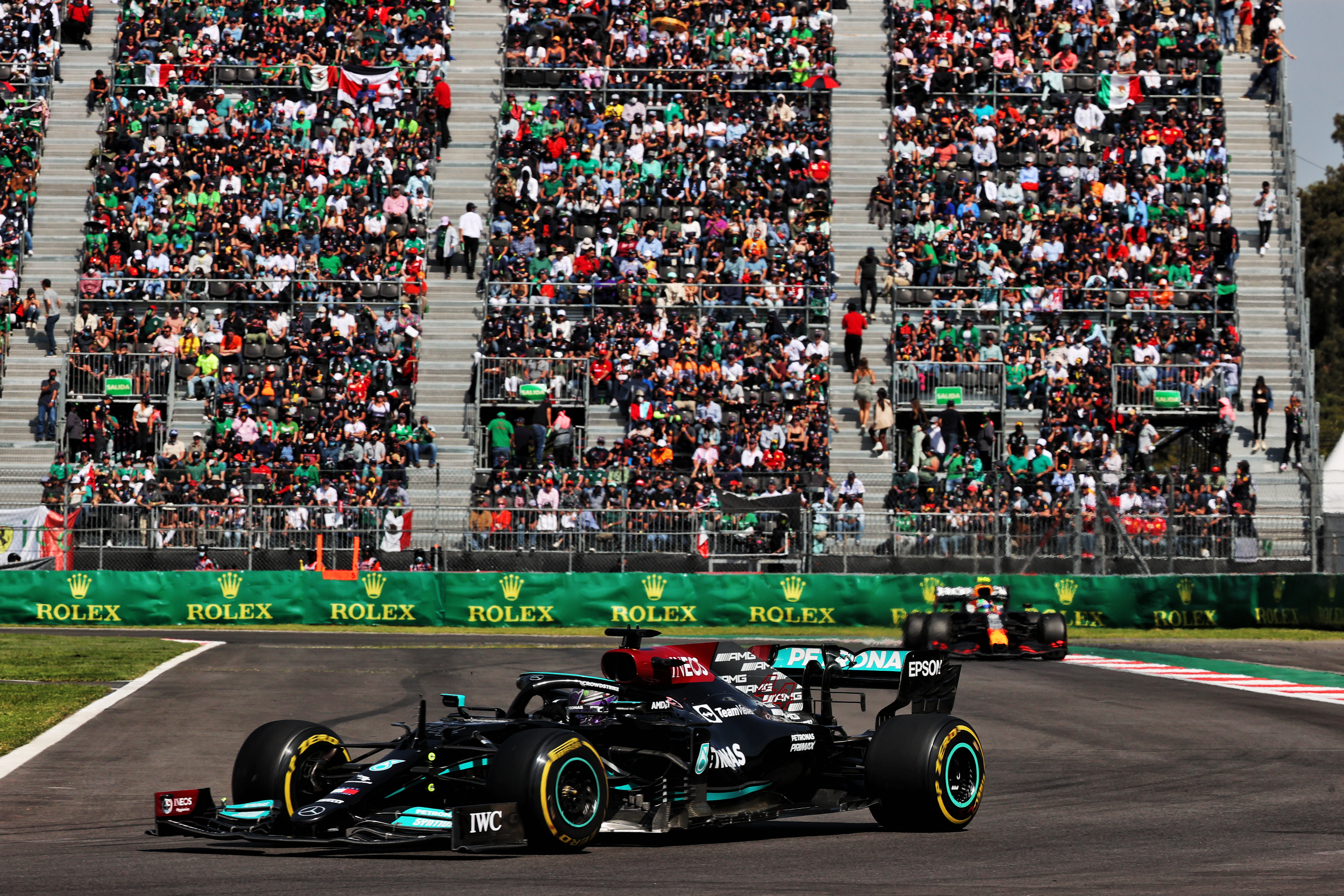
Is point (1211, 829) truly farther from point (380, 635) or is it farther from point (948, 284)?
point (948, 284)

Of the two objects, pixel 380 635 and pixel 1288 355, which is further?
pixel 1288 355

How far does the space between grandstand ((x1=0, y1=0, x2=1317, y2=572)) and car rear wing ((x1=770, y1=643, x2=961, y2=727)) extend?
18.6 metres

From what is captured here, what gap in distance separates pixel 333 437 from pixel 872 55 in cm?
1782

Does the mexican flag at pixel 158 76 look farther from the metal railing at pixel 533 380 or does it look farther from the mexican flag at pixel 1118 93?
the mexican flag at pixel 1118 93

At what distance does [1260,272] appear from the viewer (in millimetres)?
39062

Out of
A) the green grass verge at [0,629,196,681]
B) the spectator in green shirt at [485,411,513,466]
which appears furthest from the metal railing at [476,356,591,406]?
the green grass verge at [0,629,196,681]

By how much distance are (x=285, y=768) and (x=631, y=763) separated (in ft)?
6.26

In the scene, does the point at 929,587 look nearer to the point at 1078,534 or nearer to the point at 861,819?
the point at 1078,534

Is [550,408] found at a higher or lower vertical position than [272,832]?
higher

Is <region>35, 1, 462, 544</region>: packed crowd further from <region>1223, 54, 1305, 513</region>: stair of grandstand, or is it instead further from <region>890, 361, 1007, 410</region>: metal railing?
<region>1223, 54, 1305, 513</region>: stair of grandstand

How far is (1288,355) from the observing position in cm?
3791

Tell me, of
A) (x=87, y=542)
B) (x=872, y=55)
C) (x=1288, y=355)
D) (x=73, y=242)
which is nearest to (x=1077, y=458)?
(x=1288, y=355)

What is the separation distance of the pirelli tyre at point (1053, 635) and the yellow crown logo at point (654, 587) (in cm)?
781

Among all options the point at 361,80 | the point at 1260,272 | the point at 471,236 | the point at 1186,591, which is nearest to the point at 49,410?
the point at 471,236
